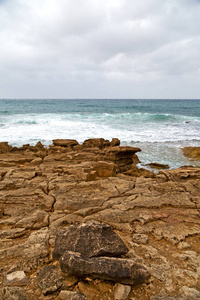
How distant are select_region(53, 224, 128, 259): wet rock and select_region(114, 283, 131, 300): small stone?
0.34 metres

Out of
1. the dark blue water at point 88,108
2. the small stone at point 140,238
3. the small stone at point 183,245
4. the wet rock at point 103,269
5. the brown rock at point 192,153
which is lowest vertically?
the brown rock at point 192,153

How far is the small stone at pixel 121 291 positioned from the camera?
195 cm

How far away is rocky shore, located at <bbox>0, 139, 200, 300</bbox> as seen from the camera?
203 centimetres

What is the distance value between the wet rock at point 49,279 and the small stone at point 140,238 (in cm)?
123

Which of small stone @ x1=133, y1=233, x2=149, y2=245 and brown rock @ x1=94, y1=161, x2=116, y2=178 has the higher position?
brown rock @ x1=94, y1=161, x2=116, y2=178

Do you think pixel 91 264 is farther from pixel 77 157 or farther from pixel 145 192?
pixel 77 157

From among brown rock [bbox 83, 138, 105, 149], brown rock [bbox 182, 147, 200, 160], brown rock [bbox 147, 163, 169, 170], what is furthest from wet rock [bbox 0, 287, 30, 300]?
brown rock [bbox 182, 147, 200, 160]

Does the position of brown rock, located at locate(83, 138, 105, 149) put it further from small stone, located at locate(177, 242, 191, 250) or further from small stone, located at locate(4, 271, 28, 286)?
small stone, located at locate(4, 271, 28, 286)

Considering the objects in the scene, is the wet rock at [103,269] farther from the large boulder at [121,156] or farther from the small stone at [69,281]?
the large boulder at [121,156]

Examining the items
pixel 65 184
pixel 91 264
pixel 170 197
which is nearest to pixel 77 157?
pixel 65 184

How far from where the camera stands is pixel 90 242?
2.30m

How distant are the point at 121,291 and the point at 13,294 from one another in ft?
3.55

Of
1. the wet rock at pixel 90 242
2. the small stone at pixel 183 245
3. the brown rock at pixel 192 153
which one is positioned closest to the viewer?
the wet rock at pixel 90 242

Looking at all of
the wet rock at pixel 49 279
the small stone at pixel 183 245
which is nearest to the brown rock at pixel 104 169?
the small stone at pixel 183 245
